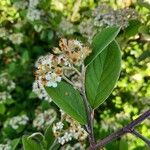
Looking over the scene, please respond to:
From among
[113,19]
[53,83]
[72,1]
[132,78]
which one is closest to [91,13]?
[113,19]

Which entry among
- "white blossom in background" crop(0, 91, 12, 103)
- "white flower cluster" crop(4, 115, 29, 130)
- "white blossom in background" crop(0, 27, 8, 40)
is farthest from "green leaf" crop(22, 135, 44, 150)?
"white blossom in background" crop(0, 27, 8, 40)

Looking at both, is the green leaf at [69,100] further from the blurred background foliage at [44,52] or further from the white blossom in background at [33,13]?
the white blossom in background at [33,13]

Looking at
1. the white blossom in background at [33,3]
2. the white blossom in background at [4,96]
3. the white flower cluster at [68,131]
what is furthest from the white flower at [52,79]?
the white blossom in background at [4,96]

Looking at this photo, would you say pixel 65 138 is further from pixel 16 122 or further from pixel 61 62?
pixel 16 122

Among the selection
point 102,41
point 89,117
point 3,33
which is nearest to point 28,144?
point 89,117

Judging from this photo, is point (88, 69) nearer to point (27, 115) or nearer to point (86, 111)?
point (86, 111)

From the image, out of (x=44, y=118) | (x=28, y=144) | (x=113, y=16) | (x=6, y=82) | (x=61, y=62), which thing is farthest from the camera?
(x=6, y=82)

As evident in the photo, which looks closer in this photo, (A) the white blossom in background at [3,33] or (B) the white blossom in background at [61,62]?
(B) the white blossom in background at [61,62]
